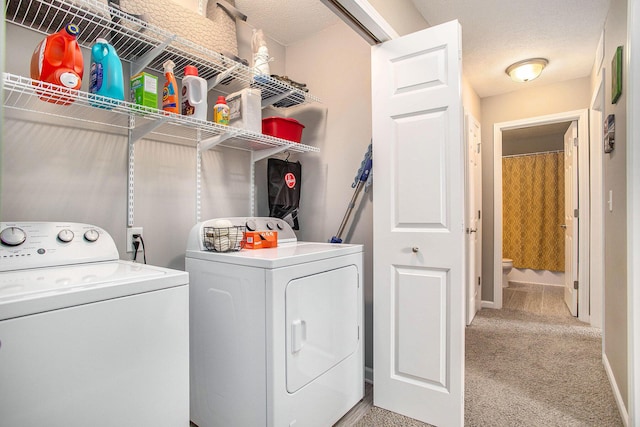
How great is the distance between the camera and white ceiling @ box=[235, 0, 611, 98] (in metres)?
2.24

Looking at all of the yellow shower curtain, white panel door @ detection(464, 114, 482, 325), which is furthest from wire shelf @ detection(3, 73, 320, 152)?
the yellow shower curtain

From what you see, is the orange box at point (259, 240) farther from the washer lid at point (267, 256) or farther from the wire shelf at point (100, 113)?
the wire shelf at point (100, 113)

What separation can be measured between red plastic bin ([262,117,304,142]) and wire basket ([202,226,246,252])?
79cm

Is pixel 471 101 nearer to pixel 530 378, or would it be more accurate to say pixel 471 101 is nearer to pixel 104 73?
pixel 530 378

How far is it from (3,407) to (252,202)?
167cm

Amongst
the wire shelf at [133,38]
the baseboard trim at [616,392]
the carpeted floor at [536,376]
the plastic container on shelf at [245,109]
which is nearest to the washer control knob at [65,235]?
the wire shelf at [133,38]

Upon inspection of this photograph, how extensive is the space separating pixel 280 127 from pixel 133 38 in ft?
2.93

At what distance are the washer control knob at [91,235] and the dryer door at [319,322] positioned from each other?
0.82 m

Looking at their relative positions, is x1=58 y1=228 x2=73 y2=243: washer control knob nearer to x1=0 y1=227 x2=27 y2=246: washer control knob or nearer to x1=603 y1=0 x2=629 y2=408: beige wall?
x1=0 y1=227 x2=27 y2=246: washer control knob

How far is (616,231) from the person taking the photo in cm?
191

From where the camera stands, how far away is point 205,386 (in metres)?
1.59

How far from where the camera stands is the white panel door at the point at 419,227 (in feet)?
5.43

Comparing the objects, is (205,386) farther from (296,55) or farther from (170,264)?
(296,55)

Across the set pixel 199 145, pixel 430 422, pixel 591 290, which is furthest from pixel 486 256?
pixel 199 145
